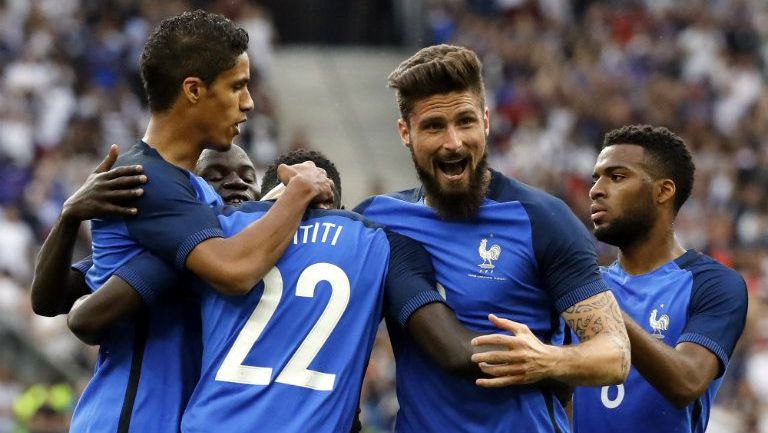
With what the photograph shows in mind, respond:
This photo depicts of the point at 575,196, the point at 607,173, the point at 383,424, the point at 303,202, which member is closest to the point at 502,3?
the point at 575,196

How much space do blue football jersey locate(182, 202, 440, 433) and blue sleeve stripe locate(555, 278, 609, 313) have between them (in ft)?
1.57

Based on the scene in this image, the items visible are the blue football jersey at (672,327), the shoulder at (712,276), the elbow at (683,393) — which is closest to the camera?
the elbow at (683,393)

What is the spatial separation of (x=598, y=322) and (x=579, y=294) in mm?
126

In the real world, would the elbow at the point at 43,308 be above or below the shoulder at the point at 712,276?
below

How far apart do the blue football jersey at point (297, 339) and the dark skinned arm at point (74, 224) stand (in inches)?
16.8

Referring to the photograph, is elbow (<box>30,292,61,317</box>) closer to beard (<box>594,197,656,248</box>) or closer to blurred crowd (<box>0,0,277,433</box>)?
beard (<box>594,197,656,248</box>)

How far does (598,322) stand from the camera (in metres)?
5.09

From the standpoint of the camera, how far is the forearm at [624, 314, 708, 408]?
555 centimetres

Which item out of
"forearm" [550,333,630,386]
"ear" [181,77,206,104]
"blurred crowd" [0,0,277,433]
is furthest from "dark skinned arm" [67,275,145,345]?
"blurred crowd" [0,0,277,433]

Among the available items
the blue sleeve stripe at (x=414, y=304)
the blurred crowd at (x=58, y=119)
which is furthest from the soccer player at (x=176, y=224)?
the blurred crowd at (x=58, y=119)

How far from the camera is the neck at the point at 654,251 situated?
641 cm

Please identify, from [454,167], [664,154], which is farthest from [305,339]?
[664,154]

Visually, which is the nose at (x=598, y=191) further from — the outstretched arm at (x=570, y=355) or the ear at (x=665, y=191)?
the outstretched arm at (x=570, y=355)

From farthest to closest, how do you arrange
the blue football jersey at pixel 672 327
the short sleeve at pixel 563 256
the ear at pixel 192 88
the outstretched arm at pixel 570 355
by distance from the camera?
the blue football jersey at pixel 672 327, the ear at pixel 192 88, the short sleeve at pixel 563 256, the outstretched arm at pixel 570 355
